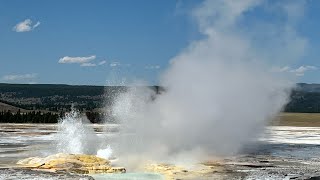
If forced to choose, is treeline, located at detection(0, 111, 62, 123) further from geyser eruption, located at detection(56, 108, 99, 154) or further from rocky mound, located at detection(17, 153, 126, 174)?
rocky mound, located at detection(17, 153, 126, 174)

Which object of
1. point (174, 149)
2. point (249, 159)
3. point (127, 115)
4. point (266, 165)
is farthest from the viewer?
point (127, 115)

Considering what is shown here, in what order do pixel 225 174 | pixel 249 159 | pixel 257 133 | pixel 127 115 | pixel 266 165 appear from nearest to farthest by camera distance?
1. pixel 225 174
2. pixel 266 165
3. pixel 249 159
4. pixel 127 115
5. pixel 257 133

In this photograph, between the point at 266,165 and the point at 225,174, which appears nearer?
the point at 225,174

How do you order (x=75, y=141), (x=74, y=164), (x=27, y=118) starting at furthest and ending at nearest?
1. (x=27, y=118)
2. (x=75, y=141)
3. (x=74, y=164)

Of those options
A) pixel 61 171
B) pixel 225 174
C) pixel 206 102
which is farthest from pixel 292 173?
pixel 206 102

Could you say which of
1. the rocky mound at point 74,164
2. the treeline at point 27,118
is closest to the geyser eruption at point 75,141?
the rocky mound at point 74,164

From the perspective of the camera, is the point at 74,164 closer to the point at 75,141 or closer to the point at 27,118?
the point at 75,141

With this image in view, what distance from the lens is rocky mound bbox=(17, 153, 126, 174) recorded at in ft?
75.6

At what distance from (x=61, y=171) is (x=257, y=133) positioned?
2166 centimetres

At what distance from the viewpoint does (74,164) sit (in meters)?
24.0

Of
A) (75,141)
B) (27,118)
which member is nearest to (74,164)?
(75,141)

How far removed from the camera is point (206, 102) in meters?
33.8

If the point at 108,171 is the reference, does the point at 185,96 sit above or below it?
above

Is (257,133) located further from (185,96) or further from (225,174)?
(225,174)
